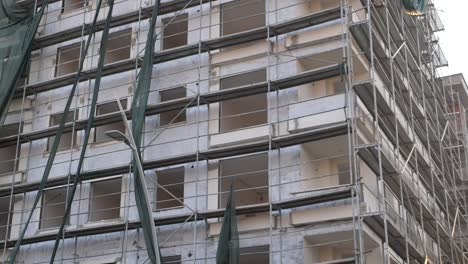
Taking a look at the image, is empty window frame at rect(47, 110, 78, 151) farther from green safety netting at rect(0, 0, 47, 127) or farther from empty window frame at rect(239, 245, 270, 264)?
empty window frame at rect(239, 245, 270, 264)

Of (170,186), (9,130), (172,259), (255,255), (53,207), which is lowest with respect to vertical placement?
(172,259)

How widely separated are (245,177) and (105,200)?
4.54 metres

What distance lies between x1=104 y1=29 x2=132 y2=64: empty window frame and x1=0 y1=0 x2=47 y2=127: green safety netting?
2.47 m

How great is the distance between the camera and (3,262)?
24094 mm

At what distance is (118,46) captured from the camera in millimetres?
27953

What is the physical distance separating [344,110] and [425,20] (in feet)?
39.8

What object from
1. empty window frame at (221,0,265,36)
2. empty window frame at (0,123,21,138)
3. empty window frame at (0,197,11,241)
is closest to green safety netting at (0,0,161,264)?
empty window frame at (0,123,21,138)

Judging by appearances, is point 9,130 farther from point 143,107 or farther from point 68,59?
point 143,107

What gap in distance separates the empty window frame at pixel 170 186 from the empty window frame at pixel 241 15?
4.70 meters

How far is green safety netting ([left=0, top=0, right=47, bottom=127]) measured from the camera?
86.2ft

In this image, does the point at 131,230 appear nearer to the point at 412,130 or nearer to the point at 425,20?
the point at 412,130

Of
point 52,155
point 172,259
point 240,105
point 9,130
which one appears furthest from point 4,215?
point 240,105

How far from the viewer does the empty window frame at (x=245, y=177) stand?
2375 centimetres

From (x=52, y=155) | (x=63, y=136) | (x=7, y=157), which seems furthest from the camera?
(x=7, y=157)
